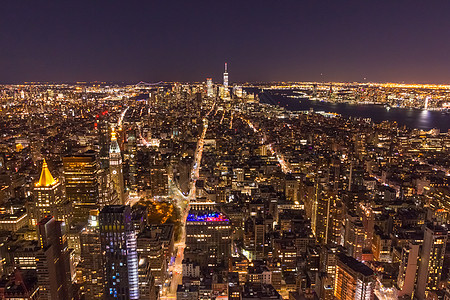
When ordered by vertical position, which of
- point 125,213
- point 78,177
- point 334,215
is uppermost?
point 125,213

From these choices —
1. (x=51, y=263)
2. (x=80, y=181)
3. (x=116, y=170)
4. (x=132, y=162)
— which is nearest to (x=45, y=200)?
(x=80, y=181)

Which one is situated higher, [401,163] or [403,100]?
[403,100]

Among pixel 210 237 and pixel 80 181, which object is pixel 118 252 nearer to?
pixel 210 237

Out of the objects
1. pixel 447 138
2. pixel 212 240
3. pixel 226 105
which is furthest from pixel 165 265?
pixel 226 105

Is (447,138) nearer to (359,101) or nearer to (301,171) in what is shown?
(301,171)

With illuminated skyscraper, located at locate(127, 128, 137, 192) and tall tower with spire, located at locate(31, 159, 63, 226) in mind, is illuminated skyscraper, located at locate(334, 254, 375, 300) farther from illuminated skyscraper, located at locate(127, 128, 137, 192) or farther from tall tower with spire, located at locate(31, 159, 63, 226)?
illuminated skyscraper, located at locate(127, 128, 137, 192)

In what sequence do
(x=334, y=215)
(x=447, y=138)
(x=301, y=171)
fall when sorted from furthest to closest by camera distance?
(x=447, y=138) → (x=301, y=171) → (x=334, y=215)

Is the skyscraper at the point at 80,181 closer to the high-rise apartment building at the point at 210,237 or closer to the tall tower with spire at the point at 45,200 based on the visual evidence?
the tall tower with spire at the point at 45,200
